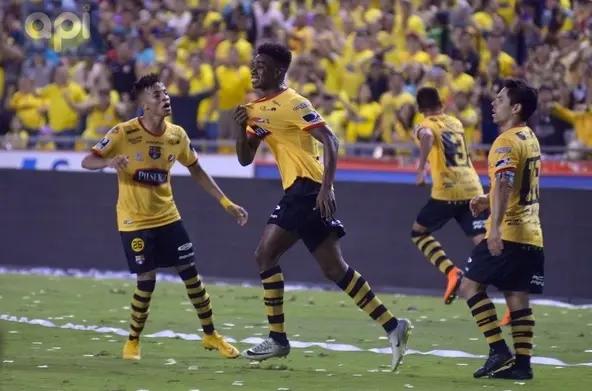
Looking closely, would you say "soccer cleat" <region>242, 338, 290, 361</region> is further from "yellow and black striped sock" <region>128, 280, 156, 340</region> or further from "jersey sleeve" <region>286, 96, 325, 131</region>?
"jersey sleeve" <region>286, 96, 325, 131</region>

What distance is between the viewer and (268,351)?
11.4m

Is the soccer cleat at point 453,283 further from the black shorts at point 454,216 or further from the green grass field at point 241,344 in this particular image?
the black shorts at point 454,216

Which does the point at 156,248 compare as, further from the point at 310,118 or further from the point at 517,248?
the point at 517,248

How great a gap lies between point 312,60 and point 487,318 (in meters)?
12.0

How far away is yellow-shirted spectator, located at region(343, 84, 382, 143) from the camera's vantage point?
69.9ft

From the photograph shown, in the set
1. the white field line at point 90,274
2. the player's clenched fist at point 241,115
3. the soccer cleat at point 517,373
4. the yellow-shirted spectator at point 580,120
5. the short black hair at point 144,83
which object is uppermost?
the short black hair at point 144,83

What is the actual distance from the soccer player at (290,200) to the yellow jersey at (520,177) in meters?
1.12

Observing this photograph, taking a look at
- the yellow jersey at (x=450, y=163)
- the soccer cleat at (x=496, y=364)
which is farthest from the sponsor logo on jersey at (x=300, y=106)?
the yellow jersey at (x=450, y=163)

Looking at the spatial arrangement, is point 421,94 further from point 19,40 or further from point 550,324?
point 19,40

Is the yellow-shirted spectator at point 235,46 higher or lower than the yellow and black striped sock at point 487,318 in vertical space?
higher

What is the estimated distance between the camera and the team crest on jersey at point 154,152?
12289 mm

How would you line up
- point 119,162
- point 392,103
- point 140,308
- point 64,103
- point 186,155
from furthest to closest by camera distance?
point 64,103 → point 392,103 → point 186,155 → point 140,308 → point 119,162

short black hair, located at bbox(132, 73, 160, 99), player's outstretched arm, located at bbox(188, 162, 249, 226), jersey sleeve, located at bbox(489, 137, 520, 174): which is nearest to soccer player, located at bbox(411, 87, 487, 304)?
player's outstretched arm, located at bbox(188, 162, 249, 226)

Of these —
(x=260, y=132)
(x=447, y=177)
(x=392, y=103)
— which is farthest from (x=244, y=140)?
(x=392, y=103)
